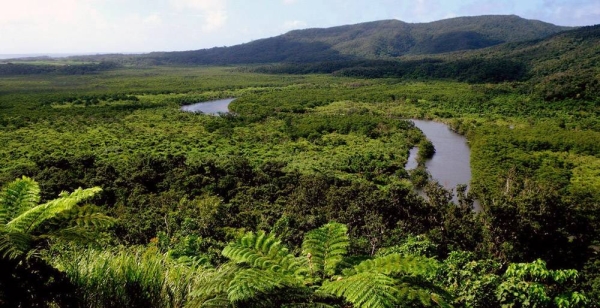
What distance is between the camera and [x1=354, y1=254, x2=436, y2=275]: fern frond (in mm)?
4965

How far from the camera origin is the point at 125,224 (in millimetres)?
22469

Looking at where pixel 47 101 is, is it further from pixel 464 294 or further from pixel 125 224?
pixel 464 294

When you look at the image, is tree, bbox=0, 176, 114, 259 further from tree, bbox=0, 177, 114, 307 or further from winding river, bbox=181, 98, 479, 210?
winding river, bbox=181, 98, 479, 210

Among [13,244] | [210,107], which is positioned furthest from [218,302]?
[210,107]

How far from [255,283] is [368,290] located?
4.19 ft

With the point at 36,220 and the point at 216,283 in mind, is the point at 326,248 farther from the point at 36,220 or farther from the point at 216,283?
the point at 36,220

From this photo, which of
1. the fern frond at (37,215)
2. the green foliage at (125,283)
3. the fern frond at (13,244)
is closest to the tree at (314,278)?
the green foliage at (125,283)

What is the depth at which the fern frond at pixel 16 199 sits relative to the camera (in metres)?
5.94

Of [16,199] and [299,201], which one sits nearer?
[16,199]

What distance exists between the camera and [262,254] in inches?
220

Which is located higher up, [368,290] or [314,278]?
[368,290]

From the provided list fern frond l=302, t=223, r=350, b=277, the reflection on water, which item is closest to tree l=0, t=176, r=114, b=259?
fern frond l=302, t=223, r=350, b=277

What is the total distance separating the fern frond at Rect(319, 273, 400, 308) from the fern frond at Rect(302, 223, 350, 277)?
0.88 meters

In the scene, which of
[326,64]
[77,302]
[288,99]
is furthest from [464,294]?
[326,64]
